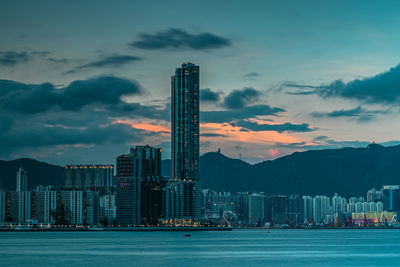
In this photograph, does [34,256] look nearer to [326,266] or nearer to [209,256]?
[209,256]

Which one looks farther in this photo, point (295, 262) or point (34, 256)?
point (34, 256)

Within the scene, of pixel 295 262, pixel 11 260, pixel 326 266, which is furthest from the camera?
pixel 11 260

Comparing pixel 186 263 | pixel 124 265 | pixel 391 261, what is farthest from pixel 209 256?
pixel 391 261

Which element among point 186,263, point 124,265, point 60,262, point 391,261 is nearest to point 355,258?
point 391,261

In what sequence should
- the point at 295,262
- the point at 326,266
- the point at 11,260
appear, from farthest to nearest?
the point at 11,260
the point at 295,262
the point at 326,266

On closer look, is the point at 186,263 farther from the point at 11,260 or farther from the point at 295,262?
the point at 11,260

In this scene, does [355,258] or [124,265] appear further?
[355,258]

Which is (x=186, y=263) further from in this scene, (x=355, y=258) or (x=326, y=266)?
(x=355, y=258)
